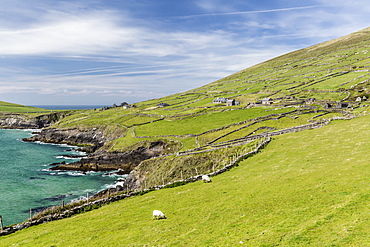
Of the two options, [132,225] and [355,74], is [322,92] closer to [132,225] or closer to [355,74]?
[355,74]

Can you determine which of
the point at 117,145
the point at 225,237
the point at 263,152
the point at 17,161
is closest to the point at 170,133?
the point at 117,145

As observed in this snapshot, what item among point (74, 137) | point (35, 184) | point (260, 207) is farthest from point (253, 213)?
point (74, 137)

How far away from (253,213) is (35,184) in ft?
241

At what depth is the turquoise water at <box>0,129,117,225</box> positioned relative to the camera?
54128 mm

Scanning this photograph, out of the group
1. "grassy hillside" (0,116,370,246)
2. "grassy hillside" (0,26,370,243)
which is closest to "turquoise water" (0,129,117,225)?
"grassy hillside" (0,26,370,243)

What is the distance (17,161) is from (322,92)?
15847cm

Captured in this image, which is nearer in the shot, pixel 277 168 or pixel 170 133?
pixel 277 168

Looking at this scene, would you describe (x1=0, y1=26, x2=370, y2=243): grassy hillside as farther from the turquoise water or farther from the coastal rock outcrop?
the coastal rock outcrop

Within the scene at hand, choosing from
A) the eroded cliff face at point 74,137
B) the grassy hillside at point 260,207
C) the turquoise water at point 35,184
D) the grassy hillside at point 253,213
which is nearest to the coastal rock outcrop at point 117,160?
the turquoise water at point 35,184

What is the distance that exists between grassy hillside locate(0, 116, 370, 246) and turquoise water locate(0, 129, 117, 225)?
33.1 metres

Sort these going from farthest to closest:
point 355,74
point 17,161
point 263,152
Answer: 1. point 355,74
2. point 17,161
3. point 263,152

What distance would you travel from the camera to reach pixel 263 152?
4600cm

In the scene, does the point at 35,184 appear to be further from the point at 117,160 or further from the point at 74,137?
the point at 74,137

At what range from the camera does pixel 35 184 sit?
7062 centimetres
